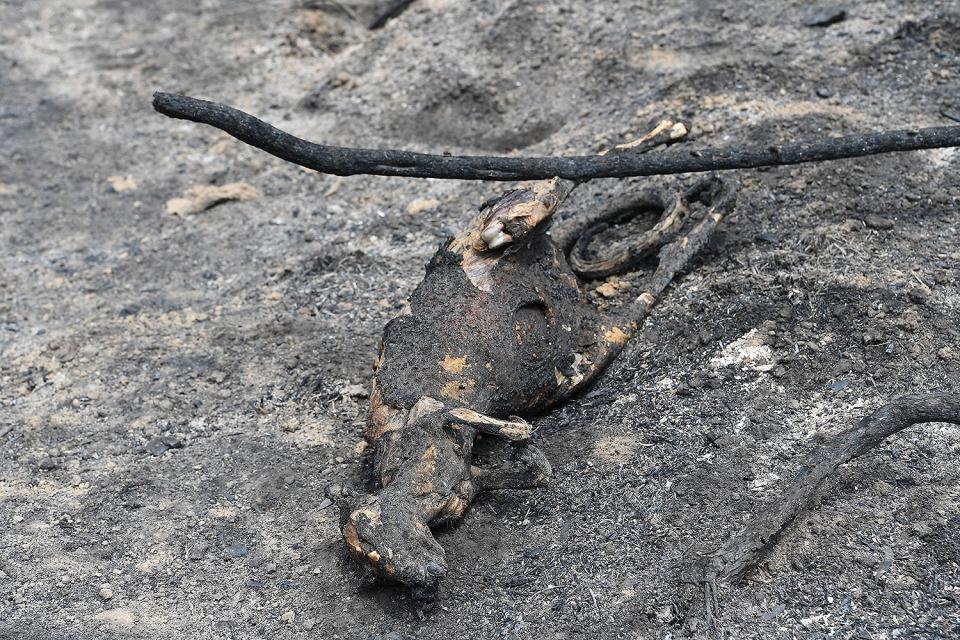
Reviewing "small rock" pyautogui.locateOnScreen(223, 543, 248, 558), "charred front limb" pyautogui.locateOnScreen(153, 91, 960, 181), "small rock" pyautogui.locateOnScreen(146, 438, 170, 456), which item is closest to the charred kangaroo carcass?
"charred front limb" pyautogui.locateOnScreen(153, 91, 960, 181)

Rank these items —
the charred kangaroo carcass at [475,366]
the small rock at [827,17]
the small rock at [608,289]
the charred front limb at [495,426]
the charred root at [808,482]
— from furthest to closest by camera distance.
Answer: the small rock at [827,17] < the small rock at [608,289] < the charred front limb at [495,426] < the charred kangaroo carcass at [475,366] < the charred root at [808,482]

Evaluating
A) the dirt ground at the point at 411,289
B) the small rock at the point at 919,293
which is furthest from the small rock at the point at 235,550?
the small rock at the point at 919,293

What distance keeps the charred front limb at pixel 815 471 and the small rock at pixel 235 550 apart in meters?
1.60

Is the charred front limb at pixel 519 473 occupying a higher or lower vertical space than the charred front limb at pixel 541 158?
lower

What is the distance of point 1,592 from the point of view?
324 cm

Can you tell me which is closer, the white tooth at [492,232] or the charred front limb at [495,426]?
the charred front limb at [495,426]

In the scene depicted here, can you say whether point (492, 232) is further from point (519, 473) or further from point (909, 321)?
point (909, 321)

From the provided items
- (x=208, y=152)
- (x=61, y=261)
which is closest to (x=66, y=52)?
(x=208, y=152)

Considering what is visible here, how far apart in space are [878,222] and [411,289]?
2180 mm

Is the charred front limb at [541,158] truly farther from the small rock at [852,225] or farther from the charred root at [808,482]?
the charred root at [808,482]

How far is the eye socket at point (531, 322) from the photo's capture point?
356cm

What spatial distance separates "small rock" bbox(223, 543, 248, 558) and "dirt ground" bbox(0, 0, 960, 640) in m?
0.02

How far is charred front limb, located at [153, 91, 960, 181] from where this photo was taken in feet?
10.7

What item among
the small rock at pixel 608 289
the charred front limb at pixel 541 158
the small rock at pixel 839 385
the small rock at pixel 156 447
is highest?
the charred front limb at pixel 541 158
